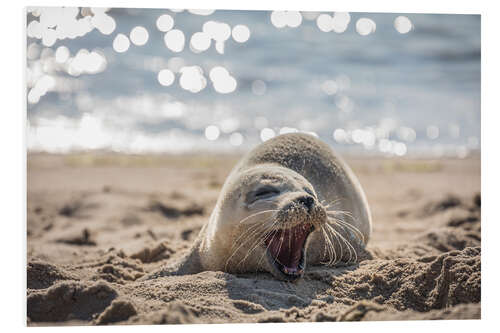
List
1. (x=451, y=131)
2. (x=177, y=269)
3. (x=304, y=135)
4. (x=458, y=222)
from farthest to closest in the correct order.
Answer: (x=451, y=131) < (x=458, y=222) < (x=304, y=135) < (x=177, y=269)

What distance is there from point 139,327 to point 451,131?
840 centimetres

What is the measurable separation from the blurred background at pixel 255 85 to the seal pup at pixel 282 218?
4.54 ft

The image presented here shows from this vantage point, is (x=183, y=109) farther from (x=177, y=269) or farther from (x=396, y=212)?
(x=177, y=269)

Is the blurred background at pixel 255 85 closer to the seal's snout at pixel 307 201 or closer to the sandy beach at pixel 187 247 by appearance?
the sandy beach at pixel 187 247

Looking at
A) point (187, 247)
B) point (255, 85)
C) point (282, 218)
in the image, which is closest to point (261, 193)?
point (282, 218)

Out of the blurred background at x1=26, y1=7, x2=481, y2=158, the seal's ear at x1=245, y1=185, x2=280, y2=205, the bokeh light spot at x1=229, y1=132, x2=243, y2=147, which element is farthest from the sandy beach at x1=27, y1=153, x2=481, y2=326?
the bokeh light spot at x1=229, y1=132, x2=243, y2=147

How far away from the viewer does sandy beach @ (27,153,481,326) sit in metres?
3.17

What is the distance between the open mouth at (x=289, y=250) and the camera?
3572mm

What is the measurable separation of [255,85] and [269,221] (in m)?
9.39

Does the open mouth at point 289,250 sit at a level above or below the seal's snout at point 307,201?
below

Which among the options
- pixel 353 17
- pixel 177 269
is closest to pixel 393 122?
pixel 353 17

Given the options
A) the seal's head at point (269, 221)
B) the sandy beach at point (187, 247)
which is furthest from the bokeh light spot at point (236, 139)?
the seal's head at point (269, 221)

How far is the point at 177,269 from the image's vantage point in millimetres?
4215
